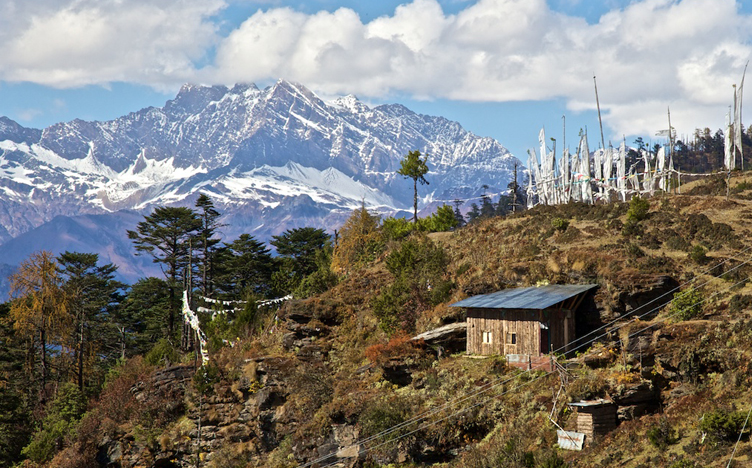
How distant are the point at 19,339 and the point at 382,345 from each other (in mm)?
48018

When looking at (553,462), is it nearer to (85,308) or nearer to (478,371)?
(478,371)

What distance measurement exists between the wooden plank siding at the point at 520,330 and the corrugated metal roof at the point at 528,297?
1.82ft

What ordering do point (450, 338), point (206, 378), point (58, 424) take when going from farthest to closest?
point (58, 424) < point (206, 378) < point (450, 338)

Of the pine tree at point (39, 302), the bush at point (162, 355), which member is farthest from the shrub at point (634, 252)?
the pine tree at point (39, 302)

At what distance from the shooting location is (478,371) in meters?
47.6

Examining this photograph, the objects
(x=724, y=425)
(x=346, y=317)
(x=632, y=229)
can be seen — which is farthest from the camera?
(x=346, y=317)

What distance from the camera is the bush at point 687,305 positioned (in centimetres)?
4559

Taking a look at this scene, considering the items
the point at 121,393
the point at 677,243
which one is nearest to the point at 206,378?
the point at 121,393

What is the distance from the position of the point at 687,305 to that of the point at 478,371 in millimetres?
13175

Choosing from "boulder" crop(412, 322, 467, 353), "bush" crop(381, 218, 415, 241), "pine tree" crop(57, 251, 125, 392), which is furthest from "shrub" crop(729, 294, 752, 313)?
"pine tree" crop(57, 251, 125, 392)

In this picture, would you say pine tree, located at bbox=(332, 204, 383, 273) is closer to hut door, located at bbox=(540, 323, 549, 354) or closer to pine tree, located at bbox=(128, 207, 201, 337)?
pine tree, located at bbox=(128, 207, 201, 337)

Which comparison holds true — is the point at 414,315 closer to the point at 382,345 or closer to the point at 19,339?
the point at 382,345

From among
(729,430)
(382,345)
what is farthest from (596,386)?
(382,345)

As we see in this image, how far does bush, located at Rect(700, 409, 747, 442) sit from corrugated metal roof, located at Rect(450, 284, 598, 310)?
14088 mm
